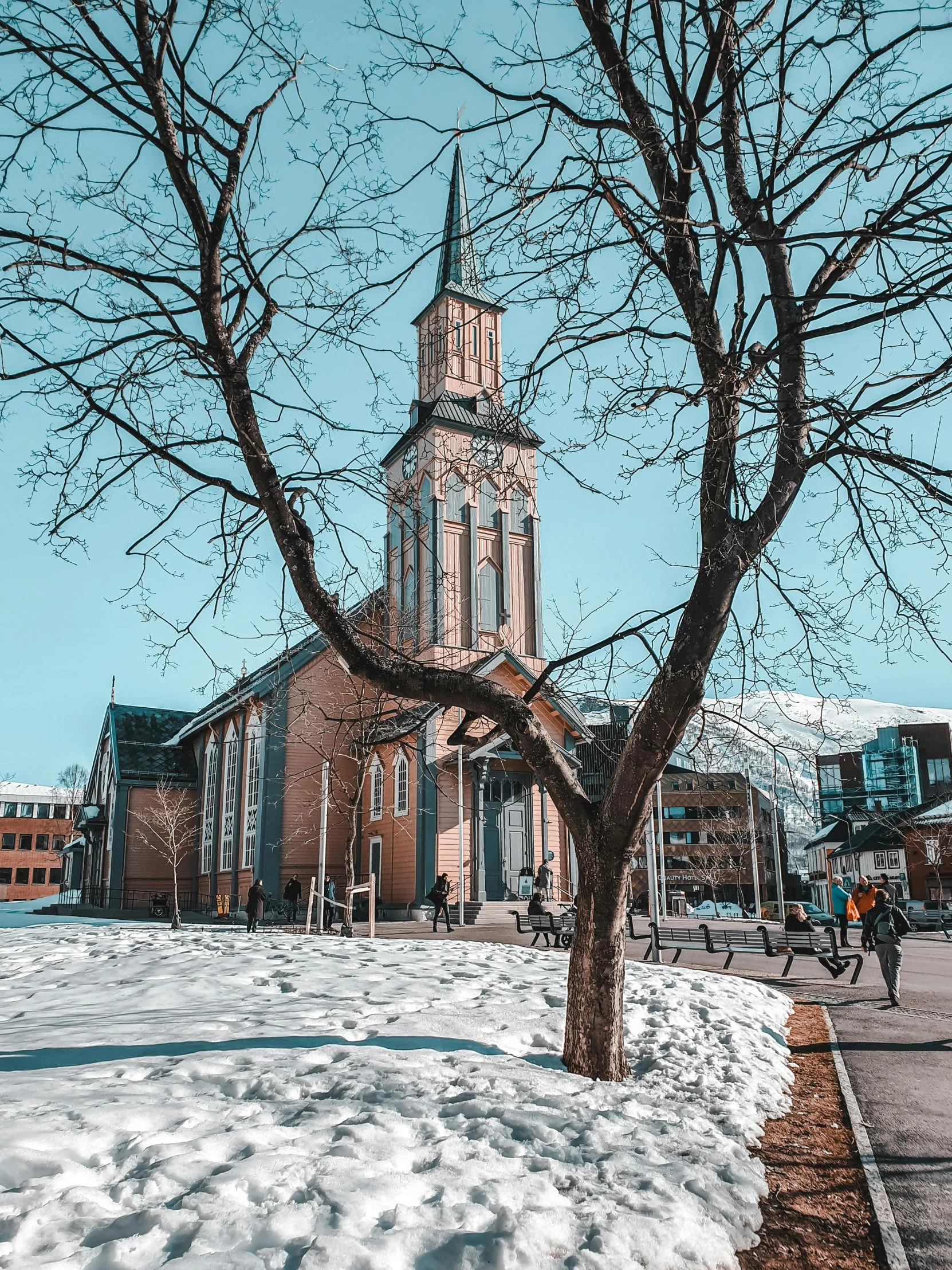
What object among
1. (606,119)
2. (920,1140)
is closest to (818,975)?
(920,1140)

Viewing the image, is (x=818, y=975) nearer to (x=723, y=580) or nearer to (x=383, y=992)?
(x=383, y=992)

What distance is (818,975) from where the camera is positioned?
16.4 meters

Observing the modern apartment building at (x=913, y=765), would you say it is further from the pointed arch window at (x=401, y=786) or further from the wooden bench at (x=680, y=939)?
the wooden bench at (x=680, y=939)

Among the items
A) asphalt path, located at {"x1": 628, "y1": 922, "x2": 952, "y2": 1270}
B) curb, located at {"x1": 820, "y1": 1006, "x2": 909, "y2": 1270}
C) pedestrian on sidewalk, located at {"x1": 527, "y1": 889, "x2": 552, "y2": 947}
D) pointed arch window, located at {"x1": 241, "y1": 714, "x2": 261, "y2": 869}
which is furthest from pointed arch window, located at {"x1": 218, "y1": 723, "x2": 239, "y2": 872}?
curb, located at {"x1": 820, "y1": 1006, "x2": 909, "y2": 1270}

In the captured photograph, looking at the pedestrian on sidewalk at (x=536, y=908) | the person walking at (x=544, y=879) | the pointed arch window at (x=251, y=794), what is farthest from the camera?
the pointed arch window at (x=251, y=794)

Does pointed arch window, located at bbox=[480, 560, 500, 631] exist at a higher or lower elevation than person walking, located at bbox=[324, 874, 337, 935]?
higher

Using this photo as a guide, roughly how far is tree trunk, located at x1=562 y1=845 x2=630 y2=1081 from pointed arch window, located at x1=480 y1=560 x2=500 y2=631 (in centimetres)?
2795

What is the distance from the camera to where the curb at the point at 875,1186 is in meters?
4.64

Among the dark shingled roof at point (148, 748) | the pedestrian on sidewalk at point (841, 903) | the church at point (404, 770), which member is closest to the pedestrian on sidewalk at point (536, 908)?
the church at point (404, 770)

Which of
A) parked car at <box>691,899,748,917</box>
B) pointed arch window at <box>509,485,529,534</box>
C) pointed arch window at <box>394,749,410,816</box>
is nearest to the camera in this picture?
pointed arch window at <box>394,749,410,816</box>

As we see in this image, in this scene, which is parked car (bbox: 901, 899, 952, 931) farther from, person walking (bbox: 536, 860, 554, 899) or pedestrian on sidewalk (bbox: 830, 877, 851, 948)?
person walking (bbox: 536, 860, 554, 899)

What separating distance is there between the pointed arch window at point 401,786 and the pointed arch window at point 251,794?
4.74m

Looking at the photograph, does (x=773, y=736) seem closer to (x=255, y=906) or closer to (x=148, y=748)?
(x=255, y=906)

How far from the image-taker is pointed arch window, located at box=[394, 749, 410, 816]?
1257 inches
